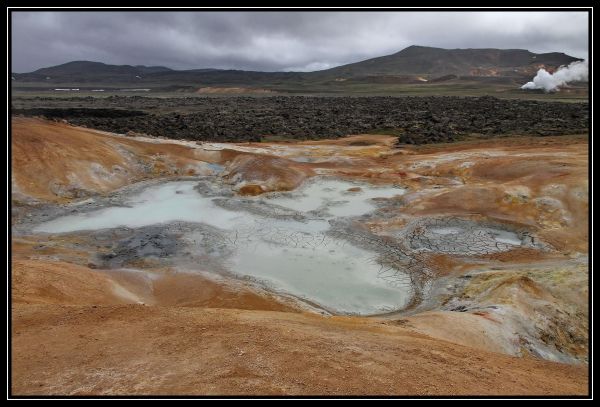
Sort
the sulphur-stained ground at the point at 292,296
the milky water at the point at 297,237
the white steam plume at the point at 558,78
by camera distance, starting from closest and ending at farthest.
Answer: the sulphur-stained ground at the point at 292,296 → the milky water at the point at 297,237 → the white steam plume at the point at 558,78

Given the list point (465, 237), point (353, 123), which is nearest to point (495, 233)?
point (465, 237)

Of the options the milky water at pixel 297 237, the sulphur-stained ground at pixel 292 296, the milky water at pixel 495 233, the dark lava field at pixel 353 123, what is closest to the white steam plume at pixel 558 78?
the dark lava field at pixel 353 123

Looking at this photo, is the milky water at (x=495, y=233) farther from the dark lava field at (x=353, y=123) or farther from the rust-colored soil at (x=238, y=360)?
the dark lava field at (x=353, y=123)

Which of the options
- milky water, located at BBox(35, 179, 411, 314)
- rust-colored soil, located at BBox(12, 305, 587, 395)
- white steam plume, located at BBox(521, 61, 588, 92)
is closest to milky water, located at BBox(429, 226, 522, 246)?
milky water, located at BBox(35, 179, 411, 314)

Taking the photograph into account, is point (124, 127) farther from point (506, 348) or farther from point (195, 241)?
point (506, 348)

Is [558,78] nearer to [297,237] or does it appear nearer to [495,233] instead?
[495,233]
